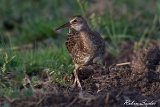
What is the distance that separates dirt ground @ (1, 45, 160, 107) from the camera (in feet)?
18.1

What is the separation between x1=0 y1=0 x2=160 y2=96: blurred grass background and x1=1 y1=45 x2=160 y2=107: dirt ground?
0.72 m

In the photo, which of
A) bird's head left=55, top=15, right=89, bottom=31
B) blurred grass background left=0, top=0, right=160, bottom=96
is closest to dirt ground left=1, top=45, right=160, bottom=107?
bird's head left=55, top=15, right=89, bottom=31

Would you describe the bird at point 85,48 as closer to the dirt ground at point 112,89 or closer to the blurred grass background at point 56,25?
the dirt ground at point 112,89

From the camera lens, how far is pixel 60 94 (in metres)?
5.62

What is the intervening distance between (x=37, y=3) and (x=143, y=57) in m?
5.06

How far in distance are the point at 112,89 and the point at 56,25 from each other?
4.22 m

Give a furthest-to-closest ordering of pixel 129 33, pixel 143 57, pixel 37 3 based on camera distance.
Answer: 1. pixel 37 3
2. pixel 129 33
3. pixel 143 57

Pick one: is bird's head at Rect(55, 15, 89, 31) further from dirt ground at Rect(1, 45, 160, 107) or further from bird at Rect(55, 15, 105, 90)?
dirt ground at Rect(1, 45, 160, 107)

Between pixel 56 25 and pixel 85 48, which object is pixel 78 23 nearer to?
pixel 85 48

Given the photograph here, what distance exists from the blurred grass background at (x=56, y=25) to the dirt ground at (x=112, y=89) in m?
0.72

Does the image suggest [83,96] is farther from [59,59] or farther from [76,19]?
[59,59]

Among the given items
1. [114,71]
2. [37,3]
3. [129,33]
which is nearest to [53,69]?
[114,71]

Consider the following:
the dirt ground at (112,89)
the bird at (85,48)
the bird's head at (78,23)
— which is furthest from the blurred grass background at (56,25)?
the dirt ground at (112,89)

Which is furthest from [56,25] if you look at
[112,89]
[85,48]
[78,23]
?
[112,89]
